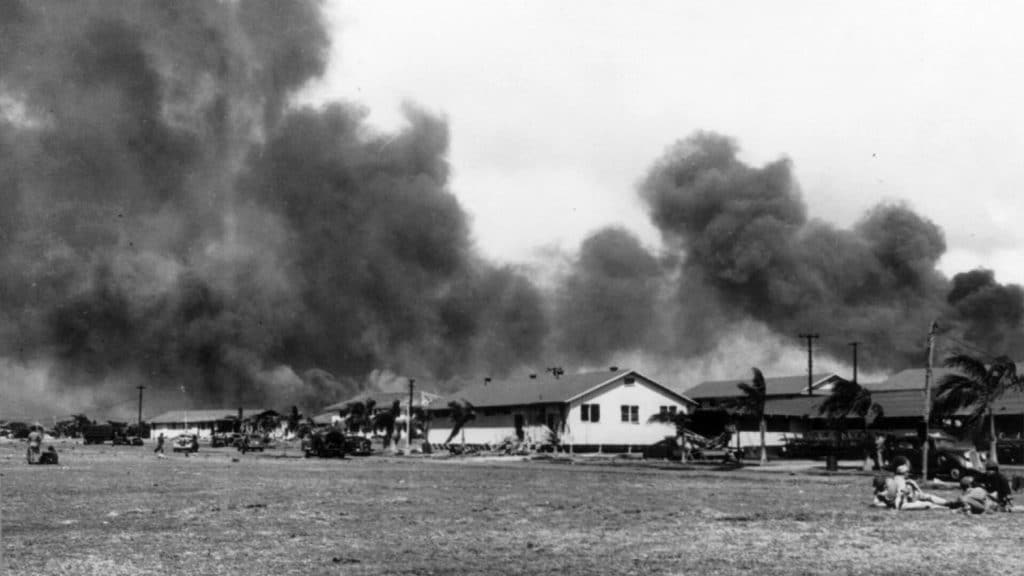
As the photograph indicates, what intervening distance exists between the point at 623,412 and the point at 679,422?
53.0 ft

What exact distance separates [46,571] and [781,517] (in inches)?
512

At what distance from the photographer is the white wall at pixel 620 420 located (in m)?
73.7

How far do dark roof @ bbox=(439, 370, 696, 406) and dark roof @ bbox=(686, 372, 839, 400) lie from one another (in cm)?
1938

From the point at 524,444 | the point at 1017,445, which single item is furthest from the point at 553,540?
the point at 524,444

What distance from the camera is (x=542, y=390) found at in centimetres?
7881

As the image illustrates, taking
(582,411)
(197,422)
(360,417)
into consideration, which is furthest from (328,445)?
(197,422)

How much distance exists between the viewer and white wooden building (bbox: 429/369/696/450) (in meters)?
73.7

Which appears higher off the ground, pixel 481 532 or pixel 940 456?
pixel 940 456

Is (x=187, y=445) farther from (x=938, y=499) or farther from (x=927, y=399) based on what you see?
(x=938, y=499)

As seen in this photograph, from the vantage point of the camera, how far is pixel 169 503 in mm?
23578

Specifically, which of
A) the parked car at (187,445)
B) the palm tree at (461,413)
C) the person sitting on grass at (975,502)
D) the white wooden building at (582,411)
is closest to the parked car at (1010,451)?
the white wooden building at (582,411)

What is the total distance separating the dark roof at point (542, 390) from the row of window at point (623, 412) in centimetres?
118

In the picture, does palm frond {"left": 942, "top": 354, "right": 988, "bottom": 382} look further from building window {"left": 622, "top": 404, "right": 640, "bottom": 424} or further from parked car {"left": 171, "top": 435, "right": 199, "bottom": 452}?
parked car {"left": 171, "top": 435, "right": 199, "bottom": 452}

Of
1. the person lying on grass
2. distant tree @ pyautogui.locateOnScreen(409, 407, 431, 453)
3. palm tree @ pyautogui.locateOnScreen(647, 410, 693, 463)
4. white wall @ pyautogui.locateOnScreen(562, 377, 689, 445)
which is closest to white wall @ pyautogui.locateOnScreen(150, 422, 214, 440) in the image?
distant tree @ pyautogui.locateOnScreen(409, 407, 431, 453)
